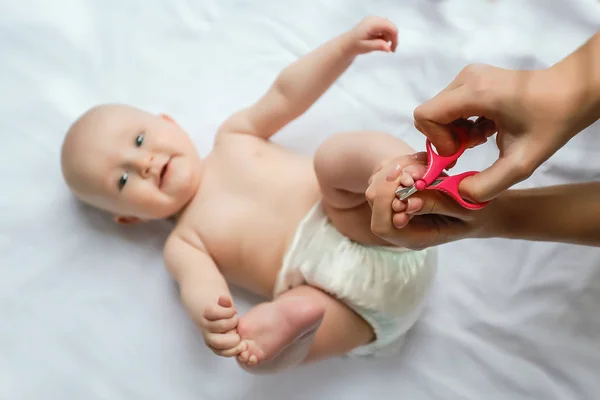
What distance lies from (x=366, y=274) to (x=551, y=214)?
0.93 feet

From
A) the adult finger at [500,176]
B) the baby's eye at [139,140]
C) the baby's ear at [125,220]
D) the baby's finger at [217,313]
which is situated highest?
the adult finger at [500,176]

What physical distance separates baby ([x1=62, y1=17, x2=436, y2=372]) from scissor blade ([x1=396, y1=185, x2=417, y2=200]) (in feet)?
0.58

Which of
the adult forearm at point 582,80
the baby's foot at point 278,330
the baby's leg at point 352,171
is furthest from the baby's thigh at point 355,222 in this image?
the adult forearm at point 582,80

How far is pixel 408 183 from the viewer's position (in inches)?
23.3

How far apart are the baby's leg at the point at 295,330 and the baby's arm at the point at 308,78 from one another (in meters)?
0.30

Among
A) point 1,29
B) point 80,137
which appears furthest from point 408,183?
point 1,29

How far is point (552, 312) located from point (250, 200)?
499 millimetres

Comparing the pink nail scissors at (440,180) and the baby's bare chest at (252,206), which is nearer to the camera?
the pink nail scissors at (440,180)

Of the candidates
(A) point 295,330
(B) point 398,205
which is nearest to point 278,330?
(A) point 295,330

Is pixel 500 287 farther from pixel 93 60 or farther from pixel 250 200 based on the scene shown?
pixel 93 60

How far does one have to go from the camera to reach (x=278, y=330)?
2.57 ft

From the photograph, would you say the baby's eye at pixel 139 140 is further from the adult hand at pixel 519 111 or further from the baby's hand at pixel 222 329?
the adult hand at pixel 519 111

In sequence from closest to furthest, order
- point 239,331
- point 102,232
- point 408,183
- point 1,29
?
point 408,183
point 239,331
point 102,232
point 1,29

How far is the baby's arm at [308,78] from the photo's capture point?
0.93m
